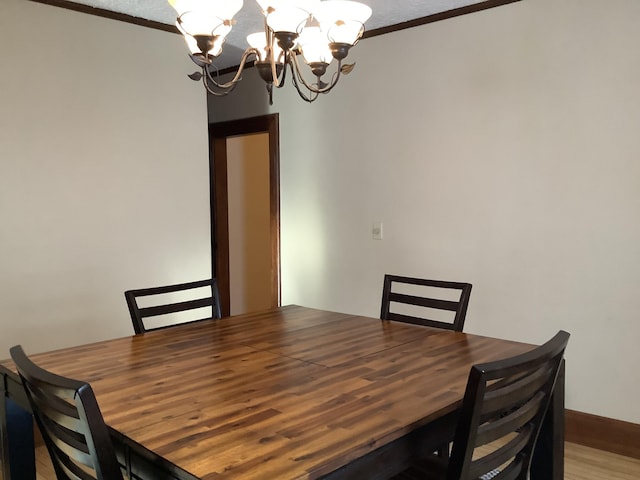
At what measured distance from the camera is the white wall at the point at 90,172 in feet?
9.64

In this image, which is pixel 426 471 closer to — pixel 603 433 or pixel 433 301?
pixel 433 301

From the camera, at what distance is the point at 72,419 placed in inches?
47.6

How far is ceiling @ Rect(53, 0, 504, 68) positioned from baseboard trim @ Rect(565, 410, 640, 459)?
2.36m

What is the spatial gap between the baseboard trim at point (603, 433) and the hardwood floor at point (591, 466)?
A: 0.12 feet

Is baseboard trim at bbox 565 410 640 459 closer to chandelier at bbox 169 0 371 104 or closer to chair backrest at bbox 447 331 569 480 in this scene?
chair backrest at bbox 447 331 569 480

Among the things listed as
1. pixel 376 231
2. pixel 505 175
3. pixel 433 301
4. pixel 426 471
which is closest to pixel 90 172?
pixel 376 231

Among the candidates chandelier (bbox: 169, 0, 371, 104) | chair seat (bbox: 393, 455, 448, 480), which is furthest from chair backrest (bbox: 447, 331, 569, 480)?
chandelier (bbox: 169, 0, 371, 104)

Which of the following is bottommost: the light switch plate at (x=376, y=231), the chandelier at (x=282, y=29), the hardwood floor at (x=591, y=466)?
the hardwood floor at (x=591, y=466)

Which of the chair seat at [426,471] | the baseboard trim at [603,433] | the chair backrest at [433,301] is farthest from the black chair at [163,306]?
the baseboard trim at [603,433]

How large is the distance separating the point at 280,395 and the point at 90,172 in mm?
2332

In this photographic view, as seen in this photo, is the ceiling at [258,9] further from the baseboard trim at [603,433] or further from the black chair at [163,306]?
the baseboard trim at [603,433]

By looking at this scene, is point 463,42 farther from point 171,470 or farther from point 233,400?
point 171,470

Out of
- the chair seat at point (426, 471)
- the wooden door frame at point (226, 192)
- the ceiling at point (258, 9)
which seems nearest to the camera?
the chair seat at point (426, 471)

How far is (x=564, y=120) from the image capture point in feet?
9.50
